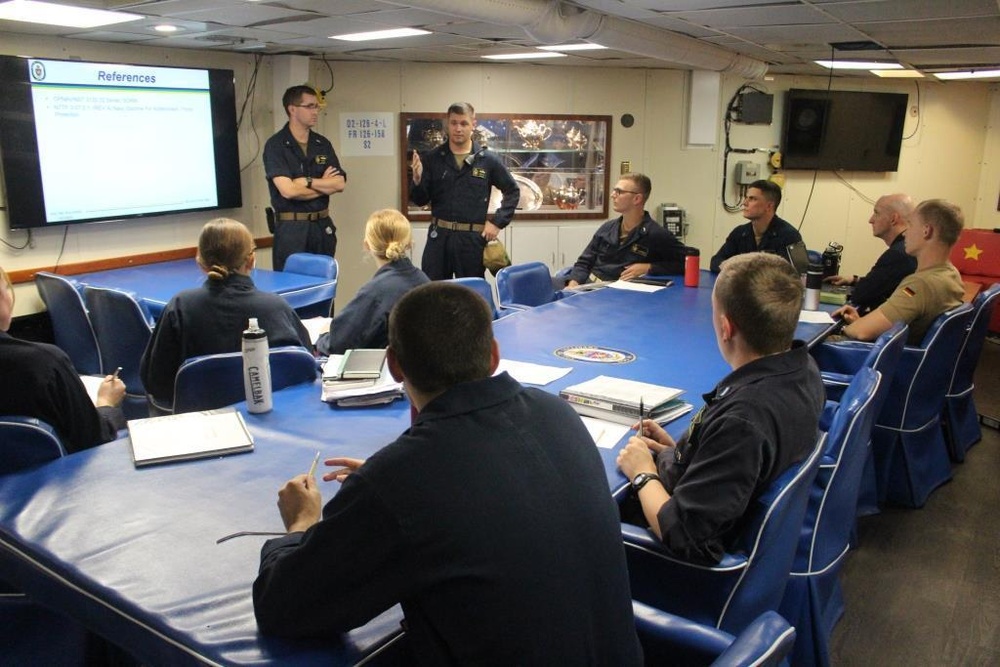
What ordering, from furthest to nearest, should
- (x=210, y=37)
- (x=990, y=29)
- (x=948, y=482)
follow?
(x=210, y=37) → (x=990, y=29) → (x=948, y=482)

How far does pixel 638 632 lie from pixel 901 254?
10.6 ft

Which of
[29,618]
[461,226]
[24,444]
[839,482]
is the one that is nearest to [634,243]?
[461,226]

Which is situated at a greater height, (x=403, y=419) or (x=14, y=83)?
(x=14, y=83)

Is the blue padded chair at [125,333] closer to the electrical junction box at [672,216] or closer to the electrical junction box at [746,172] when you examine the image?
the electrical junction box at [672,216]

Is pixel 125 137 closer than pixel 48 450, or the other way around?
pixel 48 450

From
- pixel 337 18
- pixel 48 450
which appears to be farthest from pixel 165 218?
pixel 48 450

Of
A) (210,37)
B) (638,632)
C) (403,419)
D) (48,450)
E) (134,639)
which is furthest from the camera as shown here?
(210,37)

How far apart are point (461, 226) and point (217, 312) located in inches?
122

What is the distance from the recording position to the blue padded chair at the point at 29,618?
1.77 meters

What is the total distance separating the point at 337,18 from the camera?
409cm

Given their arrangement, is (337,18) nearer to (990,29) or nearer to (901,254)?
(901,254)

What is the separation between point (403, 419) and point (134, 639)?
99 centimetres

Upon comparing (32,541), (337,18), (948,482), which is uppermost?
(337,18)

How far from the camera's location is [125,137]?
16.8ft
